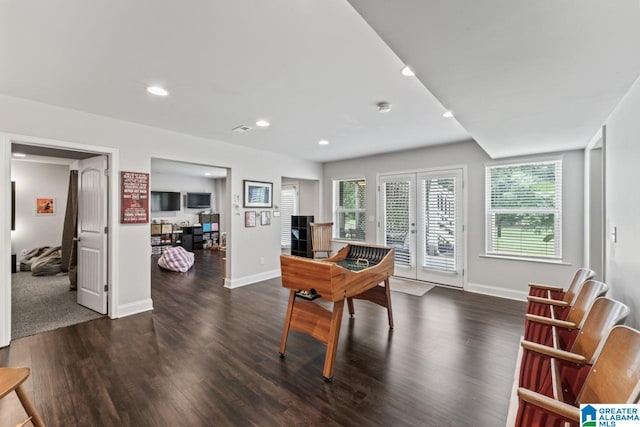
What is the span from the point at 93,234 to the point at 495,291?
6035 mm

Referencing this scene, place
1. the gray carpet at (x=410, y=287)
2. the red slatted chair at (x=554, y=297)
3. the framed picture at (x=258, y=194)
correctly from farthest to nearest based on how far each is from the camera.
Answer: the framed picture at (x=258, y=194) < the gray carpet at (x=410, y=287) < the red slatted chair at (x=554, y=297)

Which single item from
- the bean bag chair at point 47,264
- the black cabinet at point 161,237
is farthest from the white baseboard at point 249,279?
the black cabinet at point 161,237

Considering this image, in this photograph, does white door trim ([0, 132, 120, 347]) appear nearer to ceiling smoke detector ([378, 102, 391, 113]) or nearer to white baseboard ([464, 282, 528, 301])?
ceiling smoke detector ([378, 102, 391, 113])

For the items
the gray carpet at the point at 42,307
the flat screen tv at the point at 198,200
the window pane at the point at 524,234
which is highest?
the flat screen tv at the point at 198,200

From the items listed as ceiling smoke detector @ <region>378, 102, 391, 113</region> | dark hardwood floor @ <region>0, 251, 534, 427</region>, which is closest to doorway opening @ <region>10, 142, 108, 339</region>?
dark hardwood floor @ <region>0, 251, 534, 427</region>

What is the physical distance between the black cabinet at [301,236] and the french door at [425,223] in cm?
162

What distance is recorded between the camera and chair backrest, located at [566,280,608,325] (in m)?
1.83

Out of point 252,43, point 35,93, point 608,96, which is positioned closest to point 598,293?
point 608,96

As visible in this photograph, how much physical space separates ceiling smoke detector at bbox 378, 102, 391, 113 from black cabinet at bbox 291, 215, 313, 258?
3415 millimetres

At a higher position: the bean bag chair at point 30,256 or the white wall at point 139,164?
the white wall at point 139,164

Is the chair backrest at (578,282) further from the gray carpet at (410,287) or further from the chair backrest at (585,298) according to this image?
the gray carpet at (410,287)

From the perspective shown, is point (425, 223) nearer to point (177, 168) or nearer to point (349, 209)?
Answer: point (349, 209)

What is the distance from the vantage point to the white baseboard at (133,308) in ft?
11.4

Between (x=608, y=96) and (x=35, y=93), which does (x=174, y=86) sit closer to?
(x=35, y=93)
